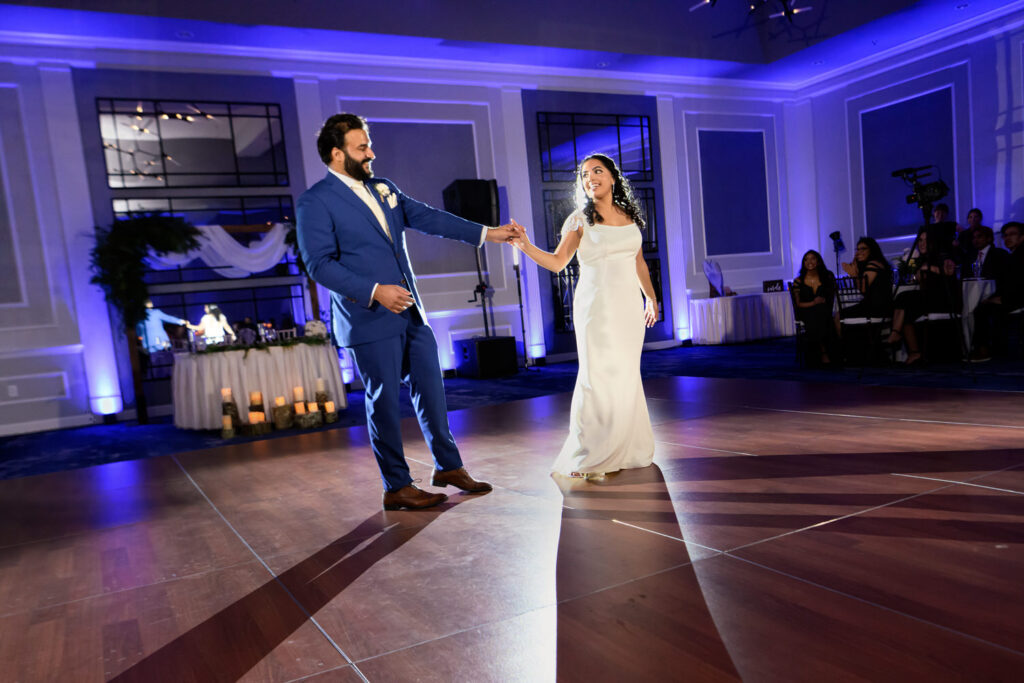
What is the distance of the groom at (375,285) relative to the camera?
256 centimetres

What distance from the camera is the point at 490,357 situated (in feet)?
26.5

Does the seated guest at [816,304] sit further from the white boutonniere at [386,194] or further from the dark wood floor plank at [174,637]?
the dark wood floor plank at [174,637]

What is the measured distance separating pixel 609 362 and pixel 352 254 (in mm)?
1191

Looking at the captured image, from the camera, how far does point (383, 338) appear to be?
2.66 meters

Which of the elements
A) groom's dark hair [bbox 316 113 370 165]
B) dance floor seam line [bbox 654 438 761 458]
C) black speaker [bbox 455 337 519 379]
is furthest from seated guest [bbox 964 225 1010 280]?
groom's dark hair [bbox 316 113 370 165]

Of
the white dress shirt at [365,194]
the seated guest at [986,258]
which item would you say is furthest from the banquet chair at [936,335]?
the white dress shirt at [365,194]

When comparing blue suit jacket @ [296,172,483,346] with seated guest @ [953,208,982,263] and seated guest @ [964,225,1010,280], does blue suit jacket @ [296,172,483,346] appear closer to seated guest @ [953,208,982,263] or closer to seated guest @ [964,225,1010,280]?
seated guest @ [964,225,1010,280]

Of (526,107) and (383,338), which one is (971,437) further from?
(526,107)

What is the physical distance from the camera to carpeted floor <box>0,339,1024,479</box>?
4922 mm

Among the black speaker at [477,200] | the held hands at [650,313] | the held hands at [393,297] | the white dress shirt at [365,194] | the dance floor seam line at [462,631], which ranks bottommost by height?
the dance floor seam line at [462,631]

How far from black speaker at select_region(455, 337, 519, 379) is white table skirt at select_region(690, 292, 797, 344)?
10.7 ft

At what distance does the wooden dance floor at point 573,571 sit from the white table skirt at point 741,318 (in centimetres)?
617

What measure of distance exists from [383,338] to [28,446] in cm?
501

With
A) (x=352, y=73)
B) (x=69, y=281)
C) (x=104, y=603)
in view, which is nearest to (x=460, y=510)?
(x=104, y=603)
